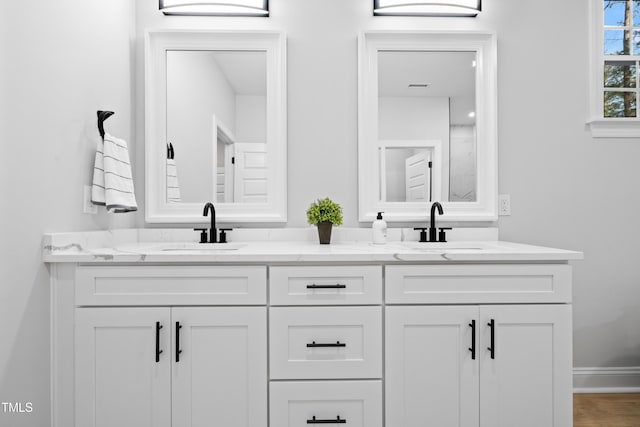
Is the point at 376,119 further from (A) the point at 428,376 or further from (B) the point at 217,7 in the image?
(A) the point at 428,376

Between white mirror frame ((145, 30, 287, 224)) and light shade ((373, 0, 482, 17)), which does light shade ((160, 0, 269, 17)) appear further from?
light shade ((373, 0, 482, 17))

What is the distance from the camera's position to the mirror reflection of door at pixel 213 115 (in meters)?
2.00

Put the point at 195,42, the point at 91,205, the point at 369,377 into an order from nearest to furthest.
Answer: the point at 369,377 → the point at 91,205 → the point at 195,42

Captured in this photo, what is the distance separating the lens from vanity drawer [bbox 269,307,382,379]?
1412 millimetres

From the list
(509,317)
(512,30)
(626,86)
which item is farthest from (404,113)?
(626,86)

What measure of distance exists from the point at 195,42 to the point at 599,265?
2468 mm

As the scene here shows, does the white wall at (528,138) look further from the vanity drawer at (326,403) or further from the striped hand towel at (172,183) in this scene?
the vanity drawer at (326,403)

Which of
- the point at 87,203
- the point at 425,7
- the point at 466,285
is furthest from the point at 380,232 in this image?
the point at 87,203

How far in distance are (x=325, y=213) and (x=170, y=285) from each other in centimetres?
79

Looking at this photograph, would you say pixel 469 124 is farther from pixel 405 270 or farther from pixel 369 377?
pixel 369 377

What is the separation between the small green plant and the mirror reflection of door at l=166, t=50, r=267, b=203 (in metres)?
0.29

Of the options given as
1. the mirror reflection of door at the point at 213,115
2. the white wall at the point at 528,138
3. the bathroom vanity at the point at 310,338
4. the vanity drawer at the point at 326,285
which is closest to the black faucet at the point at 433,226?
the white wall at the point at 528,138

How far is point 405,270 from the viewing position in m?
1.44

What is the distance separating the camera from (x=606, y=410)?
1884 millimetres
